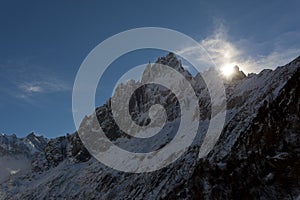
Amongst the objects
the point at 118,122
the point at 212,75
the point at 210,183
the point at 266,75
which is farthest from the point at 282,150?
the point at 118,122

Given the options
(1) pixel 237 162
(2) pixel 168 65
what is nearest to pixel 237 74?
(2) pixel 168 65

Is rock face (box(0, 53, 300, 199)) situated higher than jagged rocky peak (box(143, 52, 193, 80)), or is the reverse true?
jagged rocky peak (box(143, 52, 193, 80))

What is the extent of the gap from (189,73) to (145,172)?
6074cm

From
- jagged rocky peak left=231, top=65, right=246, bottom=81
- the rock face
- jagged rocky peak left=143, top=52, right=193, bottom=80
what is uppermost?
jagged rocky peak left=143, top=52, right=193, bottom=80

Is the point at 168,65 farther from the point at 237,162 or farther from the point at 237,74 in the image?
the point at 237,162

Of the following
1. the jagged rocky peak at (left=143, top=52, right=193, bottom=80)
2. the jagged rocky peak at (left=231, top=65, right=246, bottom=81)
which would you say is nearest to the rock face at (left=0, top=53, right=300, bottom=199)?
the jagged rocky peak at (left=231, top=65, right=246, bottom=81)

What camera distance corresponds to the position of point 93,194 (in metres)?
89.8

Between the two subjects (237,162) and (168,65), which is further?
(168,65)

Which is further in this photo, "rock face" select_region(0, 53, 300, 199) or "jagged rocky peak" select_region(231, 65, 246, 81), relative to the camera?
"jagged rocky peak" select_region(231, 65, 246, 81)

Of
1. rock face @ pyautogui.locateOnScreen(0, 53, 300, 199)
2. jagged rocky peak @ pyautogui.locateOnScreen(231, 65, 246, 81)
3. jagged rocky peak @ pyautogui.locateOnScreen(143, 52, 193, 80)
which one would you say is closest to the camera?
rock face @ pyautogui.locateOnScreen(0, 53, 300, 199)

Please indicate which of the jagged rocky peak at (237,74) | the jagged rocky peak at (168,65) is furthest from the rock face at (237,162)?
the jagged rocky peak at (168,65)

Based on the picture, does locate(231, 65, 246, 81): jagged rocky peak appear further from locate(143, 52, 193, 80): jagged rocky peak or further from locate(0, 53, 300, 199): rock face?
locate(143, 52, 193, 80): jagged rocky peak

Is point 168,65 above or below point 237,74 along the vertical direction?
above

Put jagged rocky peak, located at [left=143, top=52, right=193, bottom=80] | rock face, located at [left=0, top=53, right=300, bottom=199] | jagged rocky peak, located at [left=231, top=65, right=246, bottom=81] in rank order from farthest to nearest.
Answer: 1. jagged rocky peak, located at [left=143, top=52, right=193, bottom=80]
2. jagged rocky peak, located at [left=231, top=65, right=246, bottom=81]
3. rock face, located at [left=0, top=53, right=300, bottom=199]
